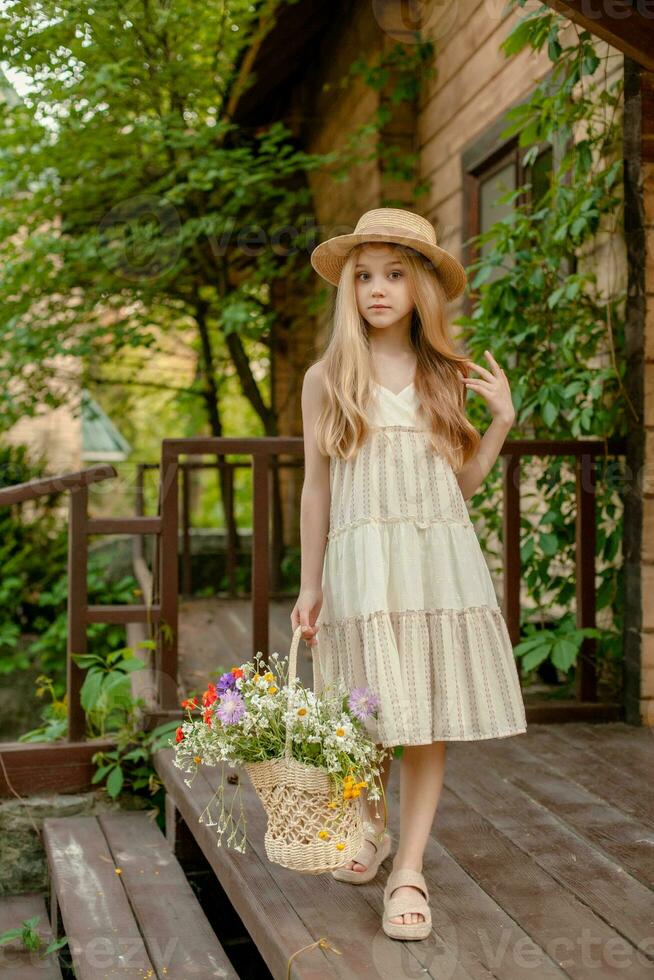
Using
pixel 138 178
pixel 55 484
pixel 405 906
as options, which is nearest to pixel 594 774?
pixel 405 906

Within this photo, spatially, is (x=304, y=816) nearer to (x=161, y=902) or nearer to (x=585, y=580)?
(x=161, y=902)

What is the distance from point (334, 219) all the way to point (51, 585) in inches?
142

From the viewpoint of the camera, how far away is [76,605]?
3.62 m

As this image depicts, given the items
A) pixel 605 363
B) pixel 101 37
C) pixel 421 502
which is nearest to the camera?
pixel 421 502

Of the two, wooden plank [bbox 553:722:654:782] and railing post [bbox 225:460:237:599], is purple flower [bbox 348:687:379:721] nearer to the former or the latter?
wooden plank [bbox 553:722:654:782]

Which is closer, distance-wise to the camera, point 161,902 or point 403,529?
point 403,529

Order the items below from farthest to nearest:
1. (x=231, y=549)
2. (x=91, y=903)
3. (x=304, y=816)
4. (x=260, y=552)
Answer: (x=231, y=549)
(x=260, y=552)
(x=91, y=903)
(x=304, y=816)

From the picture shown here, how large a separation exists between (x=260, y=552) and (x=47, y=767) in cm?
105

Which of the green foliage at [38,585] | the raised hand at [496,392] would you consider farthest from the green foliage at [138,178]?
the raised hand at [496,392]

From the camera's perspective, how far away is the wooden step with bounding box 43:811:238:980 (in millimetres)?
2467

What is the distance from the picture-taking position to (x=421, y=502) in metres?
2.29

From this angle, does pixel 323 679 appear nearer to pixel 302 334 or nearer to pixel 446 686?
pixel 446 686

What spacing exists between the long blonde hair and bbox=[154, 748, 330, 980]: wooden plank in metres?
1.03

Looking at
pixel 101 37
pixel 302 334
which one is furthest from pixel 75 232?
pixel 302 334
